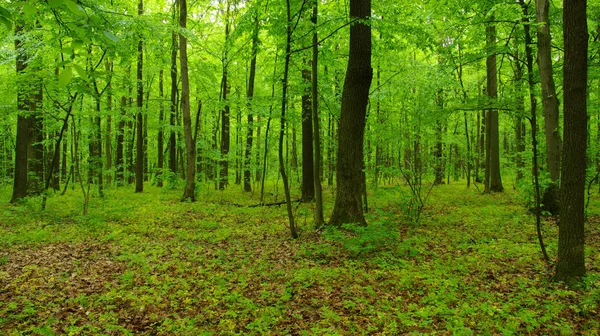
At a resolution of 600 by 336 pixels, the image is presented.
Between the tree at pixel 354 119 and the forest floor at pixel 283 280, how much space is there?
2.12ft

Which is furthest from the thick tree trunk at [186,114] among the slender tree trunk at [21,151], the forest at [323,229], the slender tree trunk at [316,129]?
the slender tree trunk at [316,129]

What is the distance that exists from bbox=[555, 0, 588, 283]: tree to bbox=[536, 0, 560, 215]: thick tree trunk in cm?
491

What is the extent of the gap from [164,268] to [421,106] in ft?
29.1

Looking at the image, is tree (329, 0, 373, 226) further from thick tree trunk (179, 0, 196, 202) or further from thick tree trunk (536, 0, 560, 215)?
thick tree trunk (179, 0, 196, 202)

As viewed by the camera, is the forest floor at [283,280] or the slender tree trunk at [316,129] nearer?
the forest floor at [283,280]

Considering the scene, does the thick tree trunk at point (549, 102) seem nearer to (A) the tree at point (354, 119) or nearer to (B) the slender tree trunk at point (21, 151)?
(A) the tree at point (354, 119)

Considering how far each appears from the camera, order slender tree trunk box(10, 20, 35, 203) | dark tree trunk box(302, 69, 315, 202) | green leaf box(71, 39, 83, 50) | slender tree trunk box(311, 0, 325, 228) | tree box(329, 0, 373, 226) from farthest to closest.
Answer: dark tree trunk box(302, 69, 315, 202) < slender tree trunk box(10, 20, 35, 203) < slender tree trunk box(311, 0, 325, 228) < tree box(329, 0, 373, 226) < green leaf box(71, 39, 83, 50)

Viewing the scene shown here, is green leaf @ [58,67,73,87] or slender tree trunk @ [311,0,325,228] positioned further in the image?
slender tree trunk @ [311,0,325,228]

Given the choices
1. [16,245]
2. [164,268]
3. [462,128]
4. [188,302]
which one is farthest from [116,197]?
[462,128]

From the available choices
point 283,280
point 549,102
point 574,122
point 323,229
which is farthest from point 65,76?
point 549,102

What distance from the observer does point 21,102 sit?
35.0ft

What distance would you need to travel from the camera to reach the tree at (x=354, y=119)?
25.9ft

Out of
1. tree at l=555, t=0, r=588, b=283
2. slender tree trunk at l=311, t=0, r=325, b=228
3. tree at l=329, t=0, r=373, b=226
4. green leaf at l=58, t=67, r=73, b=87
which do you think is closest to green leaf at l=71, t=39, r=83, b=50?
green leaf at l=58, t=67, r=73, b=87

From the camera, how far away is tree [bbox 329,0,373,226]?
7898 millimetres
